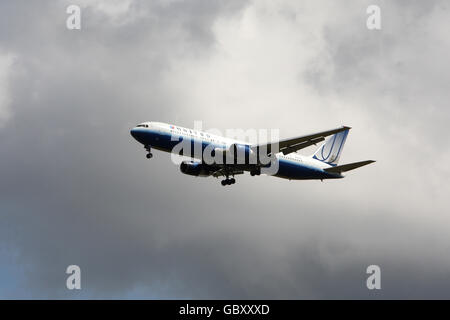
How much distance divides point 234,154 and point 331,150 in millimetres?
21559

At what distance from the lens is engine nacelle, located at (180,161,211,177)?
80250 millimetres

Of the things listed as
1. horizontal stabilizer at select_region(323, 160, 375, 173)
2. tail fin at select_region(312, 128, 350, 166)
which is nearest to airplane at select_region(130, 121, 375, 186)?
horizontal stabilizer at select_region(323, 160, 375, 173)

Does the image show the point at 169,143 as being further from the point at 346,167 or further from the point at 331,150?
the point at 331,150

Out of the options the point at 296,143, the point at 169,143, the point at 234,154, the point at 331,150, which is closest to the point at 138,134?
the point at 169,143

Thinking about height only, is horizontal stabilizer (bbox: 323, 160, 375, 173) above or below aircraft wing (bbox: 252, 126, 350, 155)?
below

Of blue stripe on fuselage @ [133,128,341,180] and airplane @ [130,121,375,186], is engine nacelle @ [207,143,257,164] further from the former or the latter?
blue stripe on fuselage @ [133,128,341,180]

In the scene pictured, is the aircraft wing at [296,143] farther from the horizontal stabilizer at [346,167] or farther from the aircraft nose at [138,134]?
the aircraft nose at [138,134]

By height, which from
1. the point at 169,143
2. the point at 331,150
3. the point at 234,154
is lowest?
the point at 234,154

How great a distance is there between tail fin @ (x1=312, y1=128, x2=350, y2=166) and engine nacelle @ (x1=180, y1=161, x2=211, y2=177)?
15.1 m

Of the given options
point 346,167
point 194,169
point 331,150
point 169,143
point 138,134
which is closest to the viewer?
point 169,143

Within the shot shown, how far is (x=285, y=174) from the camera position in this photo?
79.6 m

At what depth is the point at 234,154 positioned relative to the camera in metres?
72.1
